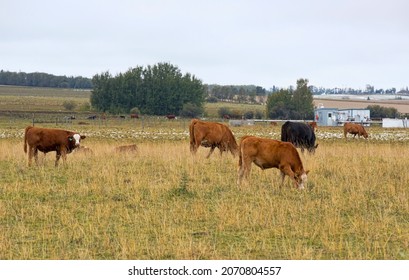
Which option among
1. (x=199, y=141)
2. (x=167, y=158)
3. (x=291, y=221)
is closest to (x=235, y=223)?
(x=291, y=221)

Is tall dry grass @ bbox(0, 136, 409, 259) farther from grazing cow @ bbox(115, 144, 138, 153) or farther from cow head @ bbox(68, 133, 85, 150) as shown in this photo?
grazing cow @ bbox(115, 144, 138, 153)

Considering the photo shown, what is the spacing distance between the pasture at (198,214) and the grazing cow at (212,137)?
4.68 meters

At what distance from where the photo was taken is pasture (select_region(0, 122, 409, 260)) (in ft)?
29.5

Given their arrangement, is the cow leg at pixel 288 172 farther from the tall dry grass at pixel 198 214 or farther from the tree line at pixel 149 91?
the tree line at pixel 149 91

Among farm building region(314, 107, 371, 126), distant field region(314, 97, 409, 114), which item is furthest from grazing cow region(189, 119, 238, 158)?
distant field region(314, 97, 409, 114)

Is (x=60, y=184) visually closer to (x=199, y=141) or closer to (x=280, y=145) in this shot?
(x=280, y=145)

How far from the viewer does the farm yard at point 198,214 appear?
8.98m

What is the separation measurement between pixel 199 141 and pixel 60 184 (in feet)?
29.9

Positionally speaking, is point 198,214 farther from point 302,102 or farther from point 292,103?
point 302,102

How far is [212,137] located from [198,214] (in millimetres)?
12318

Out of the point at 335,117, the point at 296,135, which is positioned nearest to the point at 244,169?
the point at 296,135

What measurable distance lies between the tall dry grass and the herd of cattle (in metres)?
0.52

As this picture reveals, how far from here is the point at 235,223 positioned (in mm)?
10664

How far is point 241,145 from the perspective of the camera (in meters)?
15.5
